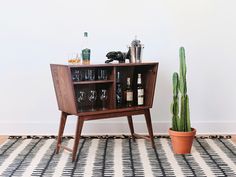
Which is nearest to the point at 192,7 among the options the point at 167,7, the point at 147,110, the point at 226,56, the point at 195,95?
the point at 167,7

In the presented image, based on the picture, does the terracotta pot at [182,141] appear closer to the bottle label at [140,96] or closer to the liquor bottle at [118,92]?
the bottle label at [140,96]

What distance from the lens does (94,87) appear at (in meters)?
3.56

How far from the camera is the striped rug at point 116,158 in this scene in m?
3.01

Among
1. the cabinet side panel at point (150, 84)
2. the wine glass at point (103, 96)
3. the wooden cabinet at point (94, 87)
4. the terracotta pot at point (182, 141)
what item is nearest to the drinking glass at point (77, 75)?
the wooden cabinet at point (94, 87)

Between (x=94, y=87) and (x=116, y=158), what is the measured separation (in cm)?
67

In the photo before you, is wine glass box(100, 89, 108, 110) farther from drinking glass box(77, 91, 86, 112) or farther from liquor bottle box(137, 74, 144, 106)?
liquor bottle box(137, 74, 144, 106)

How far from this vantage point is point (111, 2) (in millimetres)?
4148

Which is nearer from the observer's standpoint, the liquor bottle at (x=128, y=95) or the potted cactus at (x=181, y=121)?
the potted cactus at (x=181, y=121)

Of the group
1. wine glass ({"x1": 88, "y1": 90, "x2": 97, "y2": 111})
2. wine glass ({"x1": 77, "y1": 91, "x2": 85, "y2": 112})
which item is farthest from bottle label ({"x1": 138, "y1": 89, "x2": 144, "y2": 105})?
→ wine glass ({"x1": 77, "y1": 91, "x2": 85, "y2": 112})

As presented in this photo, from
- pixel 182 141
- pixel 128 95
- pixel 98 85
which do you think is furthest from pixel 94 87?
pixel 182 141

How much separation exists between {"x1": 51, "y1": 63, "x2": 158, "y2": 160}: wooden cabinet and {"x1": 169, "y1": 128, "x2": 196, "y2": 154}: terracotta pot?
0.29 meters

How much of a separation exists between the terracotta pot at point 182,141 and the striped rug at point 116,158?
0.23 ft

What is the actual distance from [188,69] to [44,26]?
1607 mm

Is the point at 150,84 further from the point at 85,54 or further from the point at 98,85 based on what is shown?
the point at 85,54
